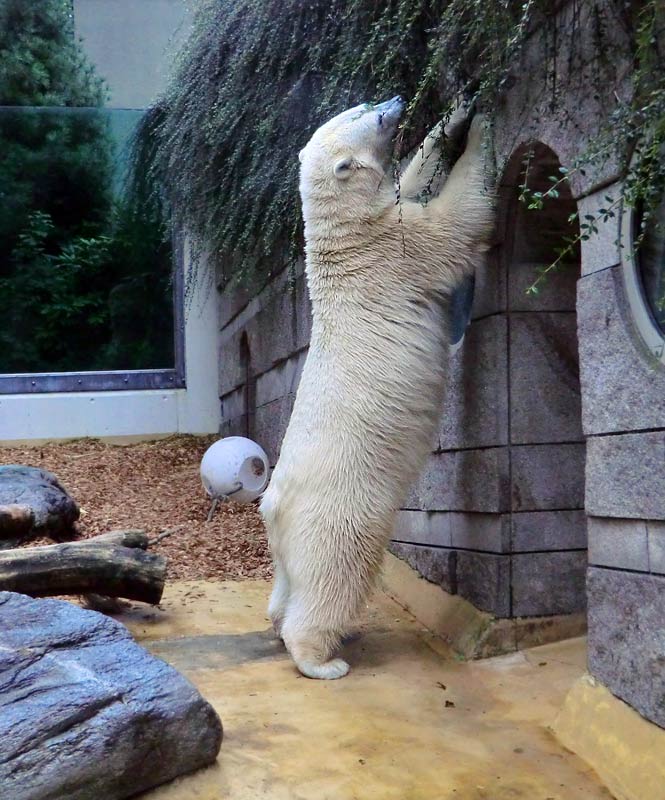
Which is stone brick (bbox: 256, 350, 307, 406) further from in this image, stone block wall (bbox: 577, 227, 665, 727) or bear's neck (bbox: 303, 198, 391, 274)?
stone block wall (bbox: 577, 227, 665, 727)

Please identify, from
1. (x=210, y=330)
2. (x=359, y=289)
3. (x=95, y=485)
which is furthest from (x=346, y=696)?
(x=210, y=330)

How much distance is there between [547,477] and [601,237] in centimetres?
136

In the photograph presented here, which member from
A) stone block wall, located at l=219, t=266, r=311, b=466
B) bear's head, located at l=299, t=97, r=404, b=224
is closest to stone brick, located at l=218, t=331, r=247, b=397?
stone block wall, located at l=219, t=266, r=311, b=466

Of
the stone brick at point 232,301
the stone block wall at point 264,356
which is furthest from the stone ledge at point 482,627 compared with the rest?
the stone brick at point 232,301

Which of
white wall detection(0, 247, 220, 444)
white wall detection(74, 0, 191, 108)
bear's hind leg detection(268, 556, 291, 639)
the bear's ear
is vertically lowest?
bear's hind leg detection(268, 556, 291, 639)

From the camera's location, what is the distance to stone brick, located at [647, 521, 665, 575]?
101 inches

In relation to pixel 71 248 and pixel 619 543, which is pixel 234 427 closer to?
pixel 71 248

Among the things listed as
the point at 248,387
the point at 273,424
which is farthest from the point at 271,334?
the point at 248,387

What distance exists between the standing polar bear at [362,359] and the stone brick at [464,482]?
0.35 metres

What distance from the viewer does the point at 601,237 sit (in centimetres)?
285

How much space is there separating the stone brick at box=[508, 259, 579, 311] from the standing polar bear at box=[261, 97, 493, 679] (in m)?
0.27

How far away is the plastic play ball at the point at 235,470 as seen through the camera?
22.9 ft

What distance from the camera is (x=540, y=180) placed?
3.65 meters

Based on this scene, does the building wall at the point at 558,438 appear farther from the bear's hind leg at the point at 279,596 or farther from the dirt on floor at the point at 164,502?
the dirt on floor at the point at 164,502
